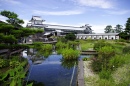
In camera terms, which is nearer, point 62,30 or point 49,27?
point 49,27

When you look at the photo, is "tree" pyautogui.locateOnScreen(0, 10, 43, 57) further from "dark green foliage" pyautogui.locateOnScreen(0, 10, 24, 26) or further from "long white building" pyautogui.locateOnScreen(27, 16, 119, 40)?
"long white building" pyautogui.locateOnScreen(27, 16, 119, 40)

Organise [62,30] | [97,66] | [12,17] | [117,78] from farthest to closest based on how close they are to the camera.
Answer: [62,30] < [12,17] < [97,66] < [117,78]

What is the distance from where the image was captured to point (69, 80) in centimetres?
759

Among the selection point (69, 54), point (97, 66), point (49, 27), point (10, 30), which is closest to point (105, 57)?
point (97, 66)

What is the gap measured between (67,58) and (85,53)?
15.3 feet

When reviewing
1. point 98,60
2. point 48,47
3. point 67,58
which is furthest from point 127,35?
point 98,60

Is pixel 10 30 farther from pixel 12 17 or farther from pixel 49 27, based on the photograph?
pixel 49 27

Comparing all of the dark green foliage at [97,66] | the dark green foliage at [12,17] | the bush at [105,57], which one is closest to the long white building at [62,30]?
the bush at [105,57]

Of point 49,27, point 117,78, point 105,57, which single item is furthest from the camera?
point 49,27

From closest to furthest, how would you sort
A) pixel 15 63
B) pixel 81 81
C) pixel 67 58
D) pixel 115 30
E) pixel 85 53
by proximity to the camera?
pixel 81 81, pixel 15 63, pixel 67 58, pixel 85 53, pixel 115 30

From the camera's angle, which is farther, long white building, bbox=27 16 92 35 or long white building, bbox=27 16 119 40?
long white building, bbox=27 16 92 35

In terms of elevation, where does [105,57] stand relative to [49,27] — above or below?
below

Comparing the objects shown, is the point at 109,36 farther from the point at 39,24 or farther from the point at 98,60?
the point at 98,60

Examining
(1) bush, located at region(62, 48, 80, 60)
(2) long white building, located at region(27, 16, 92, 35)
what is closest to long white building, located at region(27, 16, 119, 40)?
(2) long white building, located at region(27, 16, 92, 35)
